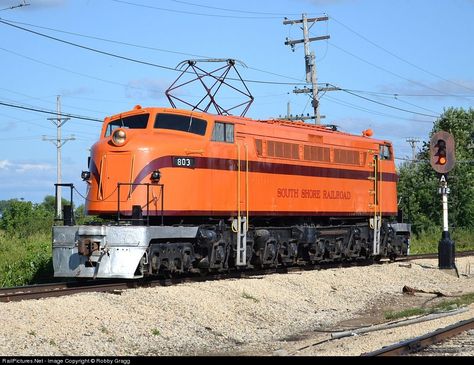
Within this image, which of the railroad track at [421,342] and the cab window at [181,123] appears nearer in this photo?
the railroad track at [421,342]

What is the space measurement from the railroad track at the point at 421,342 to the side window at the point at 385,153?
15.1m

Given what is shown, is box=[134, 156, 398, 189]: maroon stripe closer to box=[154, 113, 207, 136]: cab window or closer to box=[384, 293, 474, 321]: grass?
box=[154, 113, 207, 136]: cab window

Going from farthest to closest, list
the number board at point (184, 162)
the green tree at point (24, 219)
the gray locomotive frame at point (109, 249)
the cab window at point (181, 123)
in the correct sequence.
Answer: the green tree at point (24, 219) < the cab window at point (181, 123) < the number board at point (184, 162) < the gray locomotive frame at point (109, 249)

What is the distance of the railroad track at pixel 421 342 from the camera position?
32.9 ft

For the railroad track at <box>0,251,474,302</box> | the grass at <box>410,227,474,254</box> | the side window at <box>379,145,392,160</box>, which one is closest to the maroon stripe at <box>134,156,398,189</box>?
the side window at <box>379,145,392,160</box>

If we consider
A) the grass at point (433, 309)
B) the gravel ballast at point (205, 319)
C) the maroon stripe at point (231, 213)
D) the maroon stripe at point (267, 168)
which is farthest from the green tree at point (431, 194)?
the grass at point (433, 309)

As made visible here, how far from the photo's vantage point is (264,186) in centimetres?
2127

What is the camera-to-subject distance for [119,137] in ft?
59.9

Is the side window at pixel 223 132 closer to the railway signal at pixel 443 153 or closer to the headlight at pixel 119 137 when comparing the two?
the headlight at pixel 119 137

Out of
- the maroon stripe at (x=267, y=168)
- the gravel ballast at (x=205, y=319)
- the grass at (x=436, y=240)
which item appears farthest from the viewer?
the grass at (x=436, y=240)

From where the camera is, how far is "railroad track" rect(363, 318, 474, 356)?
32.9ft

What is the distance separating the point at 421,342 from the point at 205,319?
516cm
